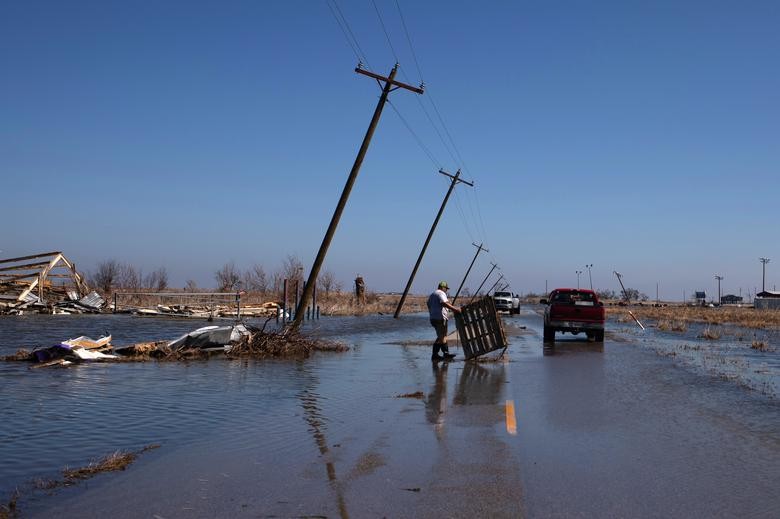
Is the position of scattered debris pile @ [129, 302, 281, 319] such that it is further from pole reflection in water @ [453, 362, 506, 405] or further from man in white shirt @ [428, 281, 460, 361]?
pole reflection in water @ [453, 362, 506, 405]

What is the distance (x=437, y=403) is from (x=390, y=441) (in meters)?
2.99

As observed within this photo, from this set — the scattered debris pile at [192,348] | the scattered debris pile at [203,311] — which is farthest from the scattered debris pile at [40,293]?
the scattered debris pile at [192,348]

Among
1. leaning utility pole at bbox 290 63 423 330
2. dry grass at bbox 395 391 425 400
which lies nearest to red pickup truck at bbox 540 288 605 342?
leaning utility pole at bbox 290 63 423 330

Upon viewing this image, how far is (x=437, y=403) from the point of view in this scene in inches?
428

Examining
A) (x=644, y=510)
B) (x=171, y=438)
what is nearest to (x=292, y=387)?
(x=171, y=438)

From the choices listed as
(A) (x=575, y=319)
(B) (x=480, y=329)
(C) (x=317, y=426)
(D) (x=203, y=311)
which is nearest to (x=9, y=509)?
(C) (x=317, y=426)

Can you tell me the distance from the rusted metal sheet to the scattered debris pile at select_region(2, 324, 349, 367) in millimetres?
4159

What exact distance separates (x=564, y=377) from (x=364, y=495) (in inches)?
383

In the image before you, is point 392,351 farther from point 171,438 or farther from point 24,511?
point 24,511

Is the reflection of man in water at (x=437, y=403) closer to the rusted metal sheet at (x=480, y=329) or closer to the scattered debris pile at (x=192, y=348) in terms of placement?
the rusted metal sheet at (x=480, y=329)

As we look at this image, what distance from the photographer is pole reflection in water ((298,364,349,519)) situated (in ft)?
19.0

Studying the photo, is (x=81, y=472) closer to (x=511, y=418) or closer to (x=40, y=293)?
(x=511, y=418)

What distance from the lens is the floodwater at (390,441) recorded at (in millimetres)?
5688

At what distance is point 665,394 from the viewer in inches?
489
